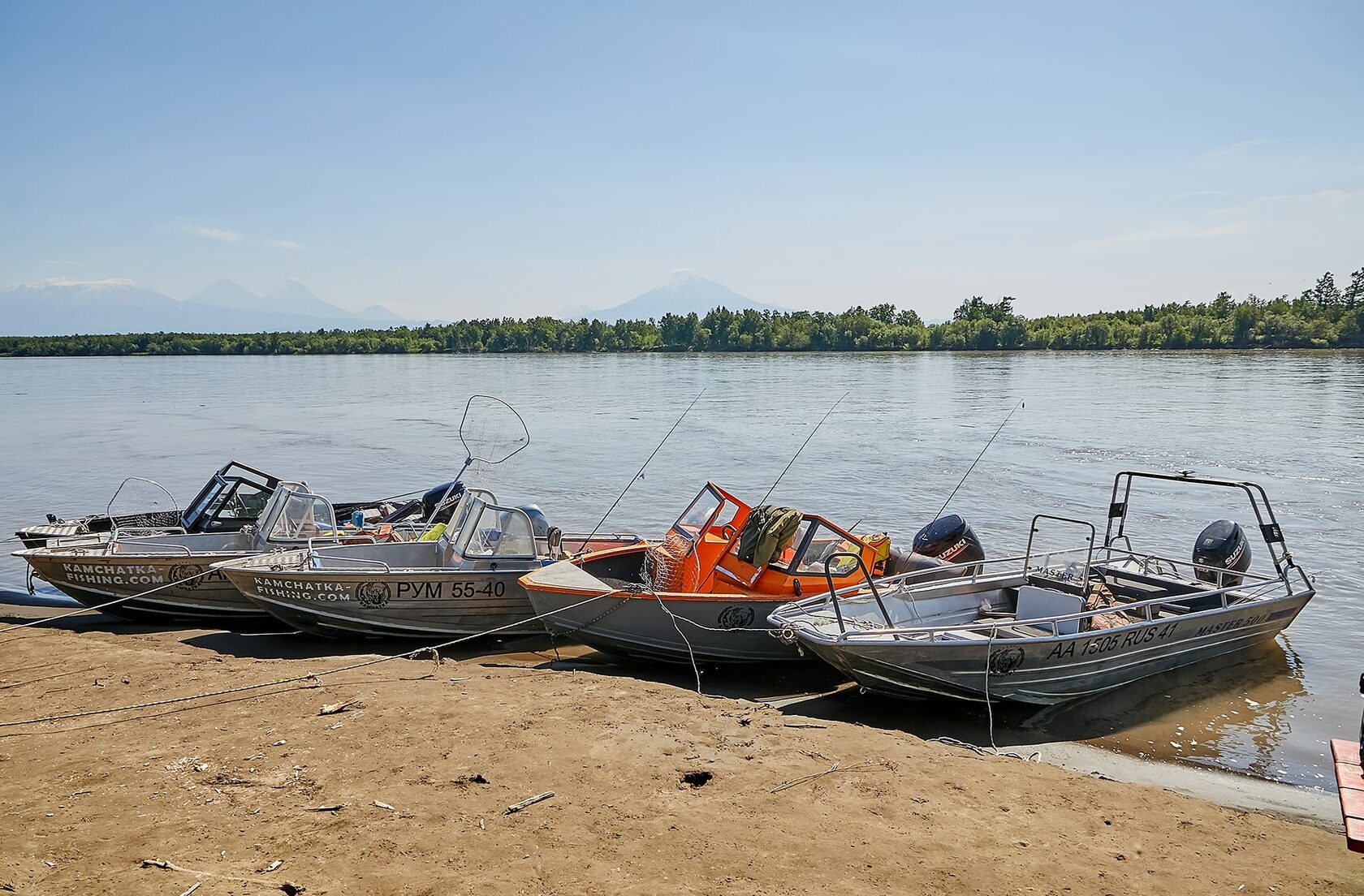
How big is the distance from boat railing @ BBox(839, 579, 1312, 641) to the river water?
780 millimetres

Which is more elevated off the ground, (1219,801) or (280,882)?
(280,882)

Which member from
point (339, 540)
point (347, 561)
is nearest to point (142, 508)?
point (339, 540)

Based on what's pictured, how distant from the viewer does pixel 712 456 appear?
31.6 meters

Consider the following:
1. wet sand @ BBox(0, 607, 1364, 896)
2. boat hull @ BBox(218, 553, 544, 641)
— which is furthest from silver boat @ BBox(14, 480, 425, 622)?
wet sand @ BBox(0, 607, 1364, 896)

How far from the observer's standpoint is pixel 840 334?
415 ft

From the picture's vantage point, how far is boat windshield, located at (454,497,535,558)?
457 inches

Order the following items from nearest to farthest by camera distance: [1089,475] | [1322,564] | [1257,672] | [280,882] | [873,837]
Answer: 1. [280,882]
2. [873,837]
3. [1257,672]
4. [1322,564]
5. [1089,475]

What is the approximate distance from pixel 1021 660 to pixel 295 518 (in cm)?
Result: 942

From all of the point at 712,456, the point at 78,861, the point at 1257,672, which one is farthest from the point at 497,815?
the point at 712,456

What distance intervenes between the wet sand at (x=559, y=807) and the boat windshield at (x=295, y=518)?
409 cm

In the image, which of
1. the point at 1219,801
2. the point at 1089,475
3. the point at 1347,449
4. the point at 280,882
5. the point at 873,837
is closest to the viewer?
the point at 280,882

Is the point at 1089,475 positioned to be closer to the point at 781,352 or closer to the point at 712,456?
the point at 712,456

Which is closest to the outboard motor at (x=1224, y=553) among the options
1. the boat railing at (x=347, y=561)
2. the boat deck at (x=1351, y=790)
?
the boat deck at (x=1351, y=790)

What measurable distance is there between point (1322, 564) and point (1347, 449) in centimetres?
1563
